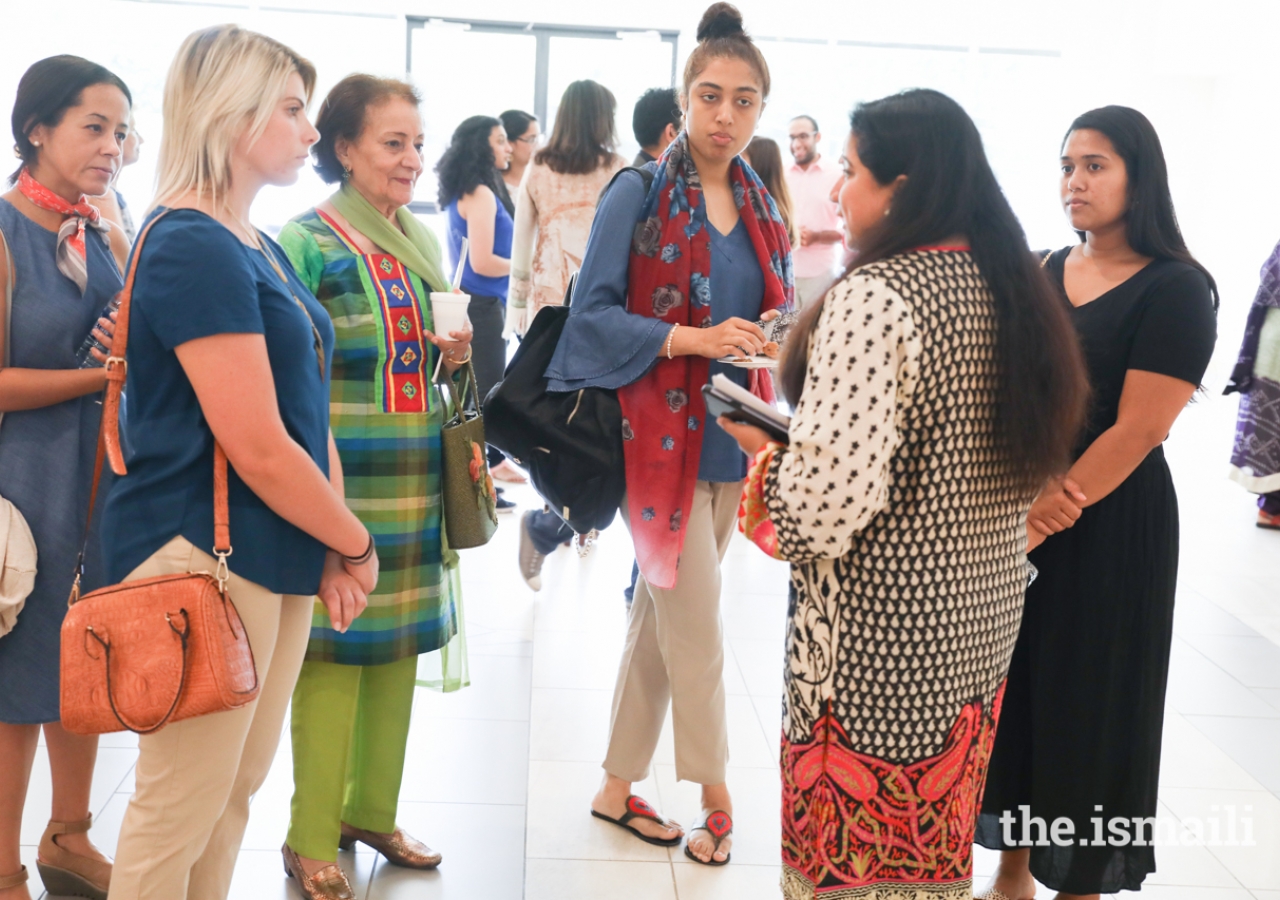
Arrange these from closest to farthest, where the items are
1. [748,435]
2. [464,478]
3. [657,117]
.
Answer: [748,435]
[464,478]
[657,117]

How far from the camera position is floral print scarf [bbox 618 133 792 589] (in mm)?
2262

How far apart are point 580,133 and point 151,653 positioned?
3.21 m

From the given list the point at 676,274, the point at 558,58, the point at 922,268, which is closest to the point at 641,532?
the point at 676,274

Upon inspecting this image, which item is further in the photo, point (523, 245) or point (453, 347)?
point (523, 245)

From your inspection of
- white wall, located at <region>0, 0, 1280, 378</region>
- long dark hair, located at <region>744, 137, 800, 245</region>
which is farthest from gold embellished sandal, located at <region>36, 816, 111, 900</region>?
white wall, located at <region>0, 0, 1280, 378</region>

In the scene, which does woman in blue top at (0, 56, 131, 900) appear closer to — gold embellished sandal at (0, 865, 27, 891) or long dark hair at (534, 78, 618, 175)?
gold embellished sandal at (0, 865, 27, 891)

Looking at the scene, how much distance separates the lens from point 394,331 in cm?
213

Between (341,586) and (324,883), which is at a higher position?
(341,586)

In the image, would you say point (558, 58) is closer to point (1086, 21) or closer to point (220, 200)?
point (1086, 21)

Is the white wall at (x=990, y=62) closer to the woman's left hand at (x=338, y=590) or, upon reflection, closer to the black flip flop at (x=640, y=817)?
the black flip flop at (x=640, y=817)

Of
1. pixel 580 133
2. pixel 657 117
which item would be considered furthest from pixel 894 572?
pixel 580 133

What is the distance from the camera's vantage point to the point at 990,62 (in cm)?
1034

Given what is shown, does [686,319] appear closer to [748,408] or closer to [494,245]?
[748,408]

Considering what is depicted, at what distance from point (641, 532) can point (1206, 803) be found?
172 cm
